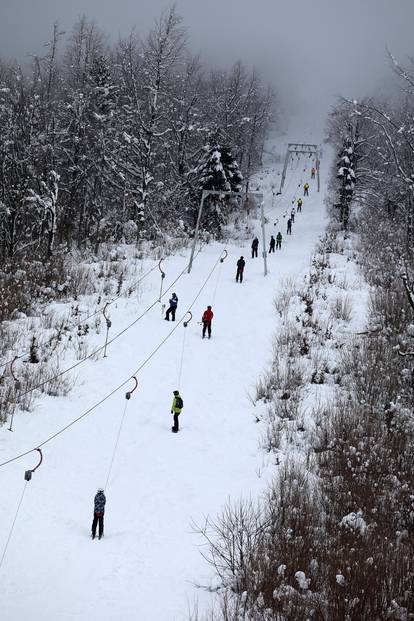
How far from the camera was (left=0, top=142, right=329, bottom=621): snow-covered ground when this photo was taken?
8031 mm

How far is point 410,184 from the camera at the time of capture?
650 cm

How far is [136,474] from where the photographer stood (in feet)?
38.1

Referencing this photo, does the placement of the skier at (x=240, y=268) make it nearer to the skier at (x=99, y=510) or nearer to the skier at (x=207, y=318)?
the skier at (x=207, y=318)

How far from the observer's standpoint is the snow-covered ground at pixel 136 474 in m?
8.03

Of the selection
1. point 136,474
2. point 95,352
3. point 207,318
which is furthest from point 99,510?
point 207,318

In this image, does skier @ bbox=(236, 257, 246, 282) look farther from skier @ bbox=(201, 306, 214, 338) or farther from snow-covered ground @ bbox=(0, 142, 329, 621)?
skier @ bbox=(201, 306, 214, 338)

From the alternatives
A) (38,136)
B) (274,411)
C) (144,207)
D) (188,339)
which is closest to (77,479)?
(274,411)

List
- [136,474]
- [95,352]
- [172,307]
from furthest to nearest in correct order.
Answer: [172,307] < [95,352] < [136,474]

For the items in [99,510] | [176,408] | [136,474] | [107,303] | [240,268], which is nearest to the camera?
[99,510]

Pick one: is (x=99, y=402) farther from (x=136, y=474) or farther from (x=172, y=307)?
(x=172, y=307)

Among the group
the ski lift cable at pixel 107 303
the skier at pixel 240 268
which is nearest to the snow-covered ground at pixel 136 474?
the ski lift cable at pixel 107 303

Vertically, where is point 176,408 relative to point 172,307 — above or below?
below

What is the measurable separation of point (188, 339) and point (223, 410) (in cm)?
509

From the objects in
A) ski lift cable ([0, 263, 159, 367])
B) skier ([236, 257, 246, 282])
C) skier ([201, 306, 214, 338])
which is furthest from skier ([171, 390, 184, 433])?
skier ([236, 257, 246, 282])
